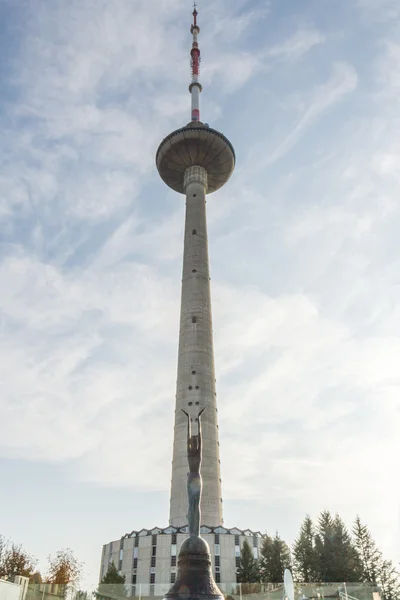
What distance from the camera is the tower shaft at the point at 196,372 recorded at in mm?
46938

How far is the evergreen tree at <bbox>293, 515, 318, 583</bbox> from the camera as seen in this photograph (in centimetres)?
4869

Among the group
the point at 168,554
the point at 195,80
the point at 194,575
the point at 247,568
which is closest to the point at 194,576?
the point at 194,575

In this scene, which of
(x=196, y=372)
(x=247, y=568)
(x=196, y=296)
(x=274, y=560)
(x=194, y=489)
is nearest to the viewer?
(x=194, y=489)

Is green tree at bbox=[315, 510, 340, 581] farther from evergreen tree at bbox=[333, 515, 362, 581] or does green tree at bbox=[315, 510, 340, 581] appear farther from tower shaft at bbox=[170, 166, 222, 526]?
tower shaft at bbox=[170, 166, 222, 526]

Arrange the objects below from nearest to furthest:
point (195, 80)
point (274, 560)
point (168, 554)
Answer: point (168, 554) < point (274, 560) < point (195, 80)

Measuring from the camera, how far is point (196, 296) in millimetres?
56188

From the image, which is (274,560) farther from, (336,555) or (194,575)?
(194,575)

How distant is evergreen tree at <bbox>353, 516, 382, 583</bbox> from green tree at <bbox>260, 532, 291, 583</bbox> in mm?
10380

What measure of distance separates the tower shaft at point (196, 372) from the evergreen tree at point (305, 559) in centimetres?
1050

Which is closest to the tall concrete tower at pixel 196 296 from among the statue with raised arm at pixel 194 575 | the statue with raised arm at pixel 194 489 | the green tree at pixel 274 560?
the green tree at pixel 274 560

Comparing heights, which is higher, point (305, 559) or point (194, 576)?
point (305, 559)

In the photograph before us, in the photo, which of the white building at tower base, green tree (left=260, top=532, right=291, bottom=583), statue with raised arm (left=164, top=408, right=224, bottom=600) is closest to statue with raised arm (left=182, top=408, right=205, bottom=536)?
statue with raised arm (left=164, top=408, right=224, bottom=600)

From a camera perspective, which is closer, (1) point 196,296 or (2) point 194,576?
(2) point 194,576

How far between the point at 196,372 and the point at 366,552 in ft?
94.4
